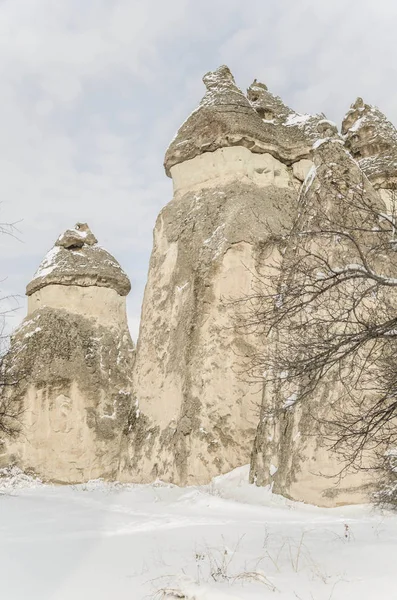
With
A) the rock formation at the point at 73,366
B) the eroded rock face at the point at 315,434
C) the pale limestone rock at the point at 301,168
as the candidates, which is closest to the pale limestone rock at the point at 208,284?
the pale limestone rock at the point at 301,168

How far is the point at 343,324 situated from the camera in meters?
7.46

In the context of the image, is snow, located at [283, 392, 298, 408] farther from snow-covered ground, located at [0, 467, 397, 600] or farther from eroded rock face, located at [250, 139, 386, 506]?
snow-covered ground, located at [0, 467, 397, 600]

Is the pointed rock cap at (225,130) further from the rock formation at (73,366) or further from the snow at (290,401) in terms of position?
the snow at (290,401)

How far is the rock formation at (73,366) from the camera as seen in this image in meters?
15.0

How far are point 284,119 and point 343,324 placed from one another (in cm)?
870

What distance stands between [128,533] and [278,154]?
9.97 m

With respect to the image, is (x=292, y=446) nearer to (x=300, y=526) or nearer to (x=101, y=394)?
(x=300, y=526)

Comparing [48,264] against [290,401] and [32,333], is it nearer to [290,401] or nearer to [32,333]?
[32,333]

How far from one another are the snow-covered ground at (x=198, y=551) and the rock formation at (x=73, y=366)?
6.97 meters

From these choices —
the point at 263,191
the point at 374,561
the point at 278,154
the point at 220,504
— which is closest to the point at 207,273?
the point at 263,191

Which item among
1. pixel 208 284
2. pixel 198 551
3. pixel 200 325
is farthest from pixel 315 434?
pixel 208 284

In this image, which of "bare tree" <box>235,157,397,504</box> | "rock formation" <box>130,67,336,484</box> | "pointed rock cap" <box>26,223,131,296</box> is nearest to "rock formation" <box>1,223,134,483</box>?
"pointed rock cap" <box>26,223,131,296</box>

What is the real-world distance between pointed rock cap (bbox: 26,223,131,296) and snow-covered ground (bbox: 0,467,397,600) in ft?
32.3

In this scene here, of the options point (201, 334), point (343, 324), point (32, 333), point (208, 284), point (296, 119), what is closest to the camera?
point (343, 324)
